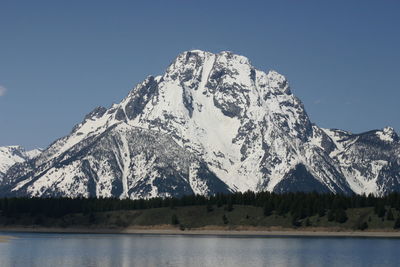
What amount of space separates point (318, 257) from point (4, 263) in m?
68.4

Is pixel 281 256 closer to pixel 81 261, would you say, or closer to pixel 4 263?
pixel 81 261

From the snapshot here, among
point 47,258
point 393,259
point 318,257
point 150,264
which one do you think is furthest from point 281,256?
point 47,258

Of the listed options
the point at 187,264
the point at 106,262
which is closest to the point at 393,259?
the point at 187,264

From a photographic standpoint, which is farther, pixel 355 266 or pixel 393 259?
pixel 393 259

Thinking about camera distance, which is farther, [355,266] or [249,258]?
[249,258]

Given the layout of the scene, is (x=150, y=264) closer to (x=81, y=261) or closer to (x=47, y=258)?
(x=81, y=261)

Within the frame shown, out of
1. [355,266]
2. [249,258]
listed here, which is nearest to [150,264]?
[249,258]

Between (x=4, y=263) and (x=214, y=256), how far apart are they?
50172 millimetres

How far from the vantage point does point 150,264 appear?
170625 millimetres

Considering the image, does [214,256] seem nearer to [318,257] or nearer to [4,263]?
[318,257]

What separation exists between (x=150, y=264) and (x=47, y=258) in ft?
91.0

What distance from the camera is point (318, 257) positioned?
192 meters

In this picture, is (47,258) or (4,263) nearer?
(4,263)

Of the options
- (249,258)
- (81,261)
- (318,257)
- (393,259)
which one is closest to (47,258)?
(81,261)
